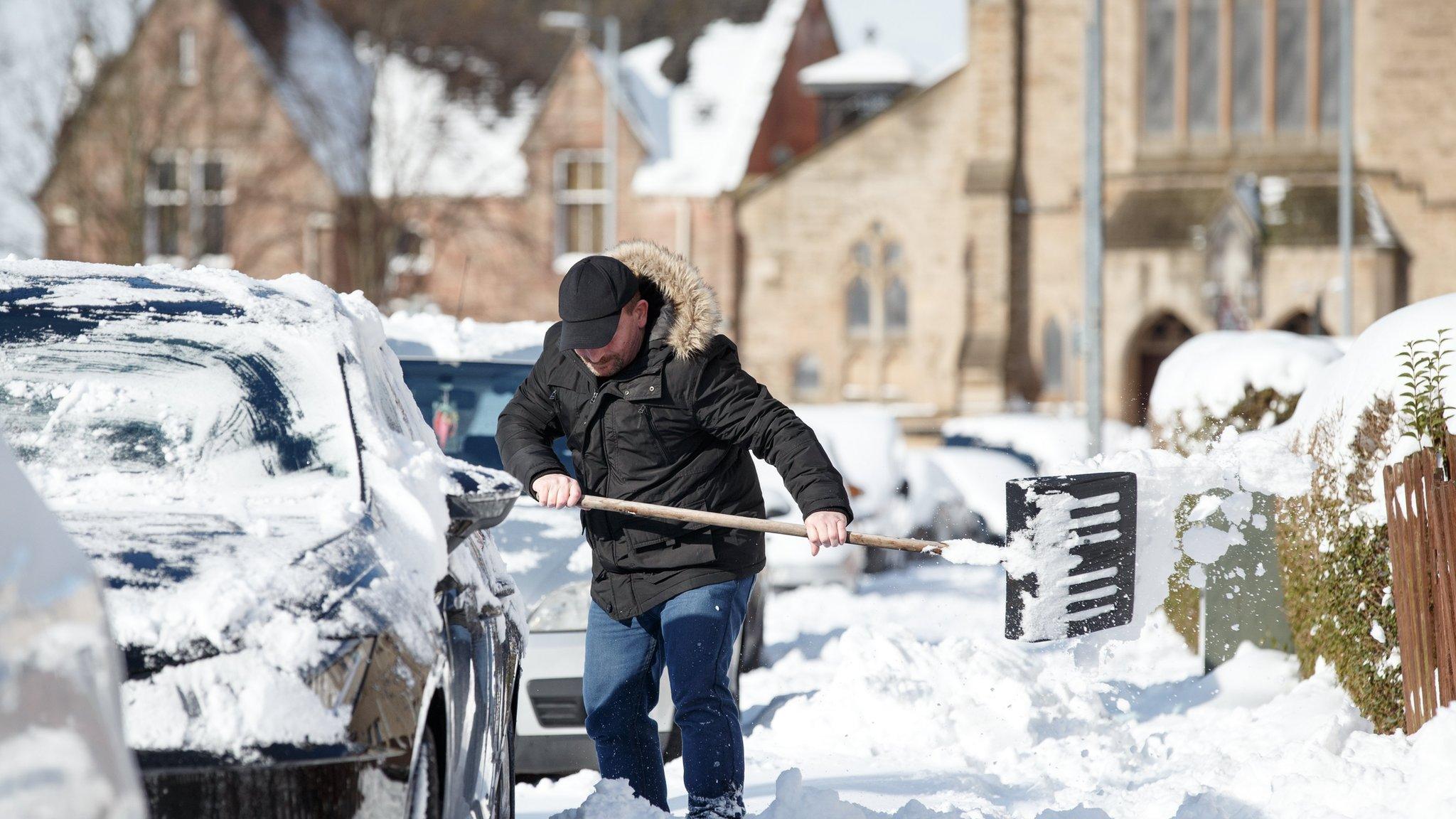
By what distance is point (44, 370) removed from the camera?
4004 mm

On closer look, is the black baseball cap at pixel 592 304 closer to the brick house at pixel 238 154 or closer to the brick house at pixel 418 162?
the brick house at pixel 238 154

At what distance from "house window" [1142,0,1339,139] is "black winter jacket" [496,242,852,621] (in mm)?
30634

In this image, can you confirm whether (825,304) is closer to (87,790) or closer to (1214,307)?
(1214,307)

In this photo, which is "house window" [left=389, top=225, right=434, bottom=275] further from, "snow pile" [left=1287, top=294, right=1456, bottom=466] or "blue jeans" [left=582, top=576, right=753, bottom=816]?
"blue jeans" [left=582, top=576, right=753, bottom=816]

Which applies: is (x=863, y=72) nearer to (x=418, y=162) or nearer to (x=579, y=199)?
(x=579, y=199)

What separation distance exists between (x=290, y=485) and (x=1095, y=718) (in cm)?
416

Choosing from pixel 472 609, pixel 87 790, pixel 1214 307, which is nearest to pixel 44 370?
pixel 472 609

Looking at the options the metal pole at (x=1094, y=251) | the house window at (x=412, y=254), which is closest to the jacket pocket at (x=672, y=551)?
the metal pole at (x=1094, y=251)

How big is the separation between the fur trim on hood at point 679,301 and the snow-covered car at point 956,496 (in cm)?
1273

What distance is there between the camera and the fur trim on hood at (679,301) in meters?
4.69

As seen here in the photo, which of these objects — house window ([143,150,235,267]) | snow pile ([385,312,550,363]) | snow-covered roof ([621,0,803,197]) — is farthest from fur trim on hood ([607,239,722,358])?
house window ([143,150,235,267])

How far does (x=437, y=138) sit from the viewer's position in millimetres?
35062

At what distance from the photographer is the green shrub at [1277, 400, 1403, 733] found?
19.5ft

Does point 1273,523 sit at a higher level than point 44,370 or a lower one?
lower
